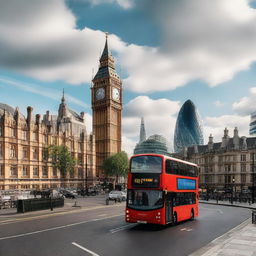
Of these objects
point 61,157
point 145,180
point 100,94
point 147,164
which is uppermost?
point 100,94

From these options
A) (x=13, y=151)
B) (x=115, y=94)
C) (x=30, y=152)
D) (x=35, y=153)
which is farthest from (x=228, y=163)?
(x=13, y=151)

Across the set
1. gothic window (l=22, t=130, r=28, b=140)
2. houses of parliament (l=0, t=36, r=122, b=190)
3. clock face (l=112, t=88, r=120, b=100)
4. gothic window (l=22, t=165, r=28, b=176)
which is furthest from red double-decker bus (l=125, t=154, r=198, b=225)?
clock face (l=112, t=88, r=120, b=100)

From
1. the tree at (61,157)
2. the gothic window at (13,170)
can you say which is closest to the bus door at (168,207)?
the tree at (61,157)

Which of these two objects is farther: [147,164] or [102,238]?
[147,164]

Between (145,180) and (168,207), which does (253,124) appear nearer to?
(168,207)

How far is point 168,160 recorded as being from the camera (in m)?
22.0

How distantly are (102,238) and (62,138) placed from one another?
2834 inches

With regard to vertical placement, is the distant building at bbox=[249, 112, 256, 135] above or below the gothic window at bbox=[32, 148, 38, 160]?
above

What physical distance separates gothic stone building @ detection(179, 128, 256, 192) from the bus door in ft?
210

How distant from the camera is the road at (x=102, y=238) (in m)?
15.0

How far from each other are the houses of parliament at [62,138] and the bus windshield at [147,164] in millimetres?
49249

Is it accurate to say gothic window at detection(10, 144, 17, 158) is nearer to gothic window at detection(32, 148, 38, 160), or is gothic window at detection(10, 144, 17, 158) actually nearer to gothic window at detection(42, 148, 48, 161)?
→ gothic window at detection(32, 148, 38, 160)

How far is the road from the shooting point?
14997 mm

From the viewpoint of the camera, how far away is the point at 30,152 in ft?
245
